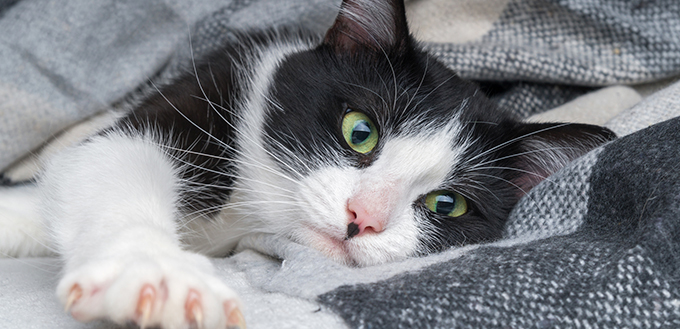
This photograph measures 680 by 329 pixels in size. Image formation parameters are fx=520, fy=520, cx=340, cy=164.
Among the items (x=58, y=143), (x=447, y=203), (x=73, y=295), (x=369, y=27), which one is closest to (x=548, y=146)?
(x=447, y=203)

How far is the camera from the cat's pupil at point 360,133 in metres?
1.17

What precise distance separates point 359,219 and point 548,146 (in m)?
0.55

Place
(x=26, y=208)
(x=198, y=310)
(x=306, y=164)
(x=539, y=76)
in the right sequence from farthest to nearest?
(x=539, y=76) → (x=26, y=208) → (x=306, y=164) → (x=198, y=310)

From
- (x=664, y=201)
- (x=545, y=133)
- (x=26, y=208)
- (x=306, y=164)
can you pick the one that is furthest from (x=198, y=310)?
(x=26, y=208)

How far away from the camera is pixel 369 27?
4.35 ft

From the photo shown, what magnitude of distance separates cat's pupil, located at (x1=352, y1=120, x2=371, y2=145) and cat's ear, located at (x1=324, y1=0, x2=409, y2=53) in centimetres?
24

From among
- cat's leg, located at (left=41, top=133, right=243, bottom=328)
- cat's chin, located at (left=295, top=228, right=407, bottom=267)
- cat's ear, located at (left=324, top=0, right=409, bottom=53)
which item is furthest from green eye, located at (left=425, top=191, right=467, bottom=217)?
cat's leg, located at (left=41, top=133, right=243, bottom=328)

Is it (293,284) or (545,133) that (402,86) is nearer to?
(545,133)

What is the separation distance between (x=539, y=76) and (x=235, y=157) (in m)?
1.11

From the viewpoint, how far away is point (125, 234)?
2.73ft

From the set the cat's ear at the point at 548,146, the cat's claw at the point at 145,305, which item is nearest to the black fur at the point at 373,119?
the cat's ear at the point at 548,146

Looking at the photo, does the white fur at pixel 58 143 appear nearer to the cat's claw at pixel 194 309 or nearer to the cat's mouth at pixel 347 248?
the cat's mouth at pixel 347 248

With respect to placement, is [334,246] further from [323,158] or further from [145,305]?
[145,305]

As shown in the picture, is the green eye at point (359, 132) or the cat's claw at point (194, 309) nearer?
the cat's claw at point (194, 309)
